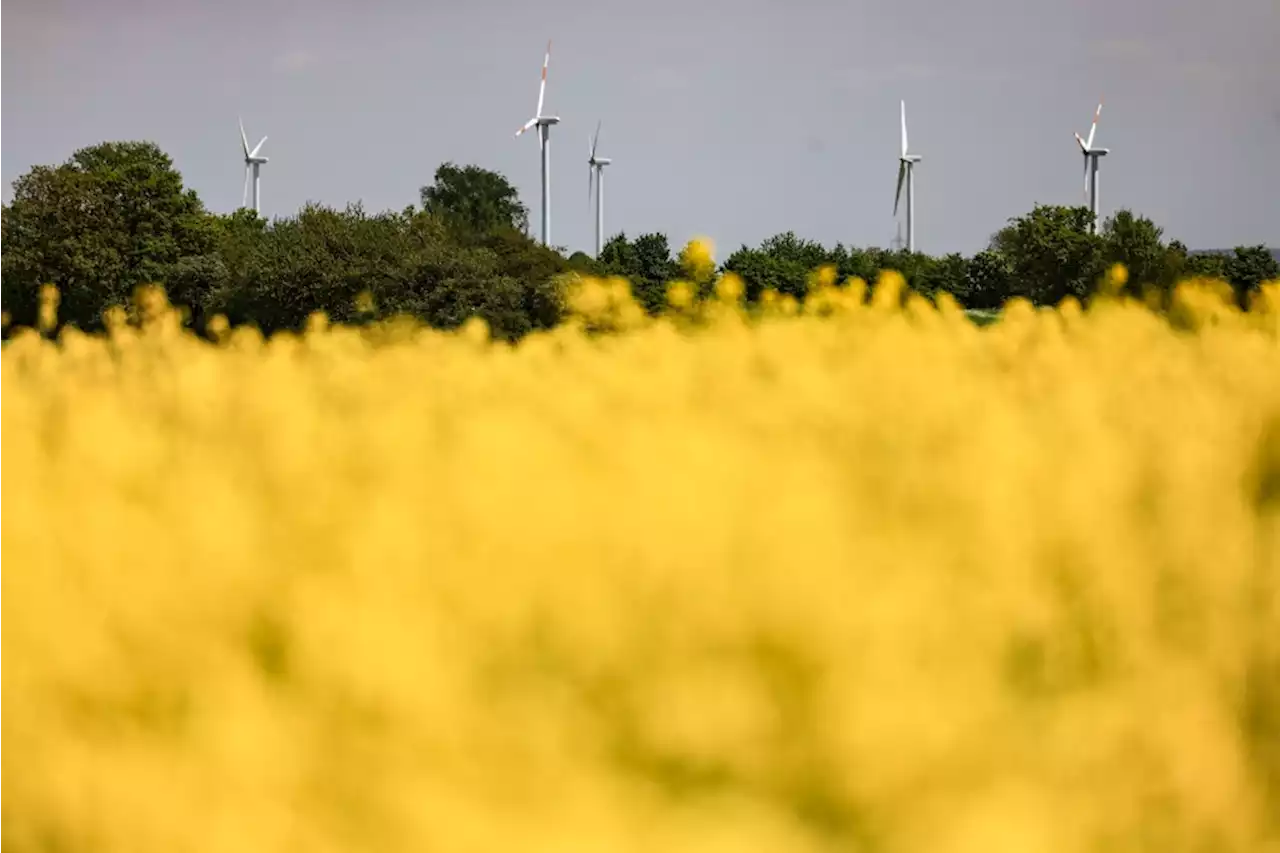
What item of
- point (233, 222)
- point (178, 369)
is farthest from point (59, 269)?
point (178, 369)

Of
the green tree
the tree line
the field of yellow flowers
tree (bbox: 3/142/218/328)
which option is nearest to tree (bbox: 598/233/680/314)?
the tree line

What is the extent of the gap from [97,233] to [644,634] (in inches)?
2581

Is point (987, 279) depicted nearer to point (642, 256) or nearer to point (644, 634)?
point (642, 256)

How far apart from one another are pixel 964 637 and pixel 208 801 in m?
0.73

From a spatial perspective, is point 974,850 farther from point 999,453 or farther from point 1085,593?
point 999,453

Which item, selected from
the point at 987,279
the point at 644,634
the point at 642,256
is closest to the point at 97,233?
the point at 642,256

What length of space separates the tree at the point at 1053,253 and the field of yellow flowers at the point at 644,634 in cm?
3881

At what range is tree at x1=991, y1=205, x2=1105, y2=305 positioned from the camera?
138 feet

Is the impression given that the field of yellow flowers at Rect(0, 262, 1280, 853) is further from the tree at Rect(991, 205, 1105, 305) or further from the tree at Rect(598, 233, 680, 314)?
the tree at Rect(598, 233, 680, 314)

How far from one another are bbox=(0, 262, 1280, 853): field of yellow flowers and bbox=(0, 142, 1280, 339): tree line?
20.6m

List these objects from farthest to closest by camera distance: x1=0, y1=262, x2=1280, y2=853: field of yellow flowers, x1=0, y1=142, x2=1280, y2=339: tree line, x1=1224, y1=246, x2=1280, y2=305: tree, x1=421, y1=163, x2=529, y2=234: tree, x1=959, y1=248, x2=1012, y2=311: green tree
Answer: x1=421, y1=163, x2=529, y2=234: tree → x1=959, y1=248, x2=1012, y2=311: green tree → x1=1224, y1=246, x2=1280, y2=305: tree → x1=0, y1=142, x2=1280, y2=339: tree line → x1=0, y1=262, x2=1280, y2=853: field of yellow flowers

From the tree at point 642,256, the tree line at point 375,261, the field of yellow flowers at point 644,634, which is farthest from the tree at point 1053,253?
the field of yellow flowers at point 644,634

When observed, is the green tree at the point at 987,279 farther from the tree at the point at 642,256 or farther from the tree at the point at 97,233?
the tree at the point at 97,233

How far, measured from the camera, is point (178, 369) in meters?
3.10
